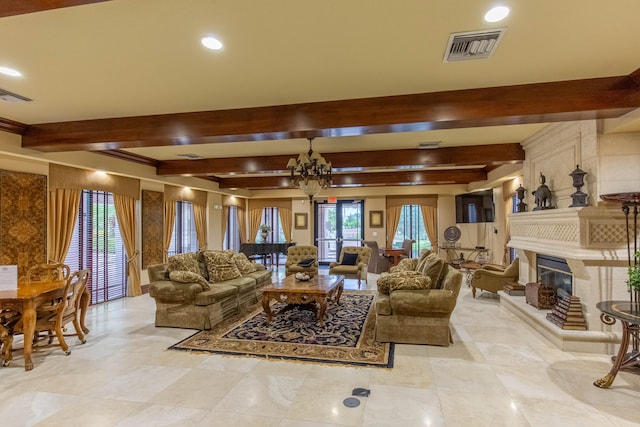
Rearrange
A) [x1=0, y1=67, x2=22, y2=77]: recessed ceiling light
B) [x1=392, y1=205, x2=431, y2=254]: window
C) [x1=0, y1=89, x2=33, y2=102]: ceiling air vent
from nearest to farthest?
[x1=0, y1=67, x2=22, y2=77]: recessed ceiling light
[x1=0, y1=89, x2=33, y2=102]: ceiling air vent
[x1=392, y1=205, x2=431, y2=254]: window

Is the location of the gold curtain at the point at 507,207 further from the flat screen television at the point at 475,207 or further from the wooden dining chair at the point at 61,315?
the wooden dining chair at the point at 61,315

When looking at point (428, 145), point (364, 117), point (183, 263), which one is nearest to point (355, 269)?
point (428, 145)

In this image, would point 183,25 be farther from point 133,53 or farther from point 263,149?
point 263,149

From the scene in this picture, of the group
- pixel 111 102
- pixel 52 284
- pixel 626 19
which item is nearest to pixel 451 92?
pixel 626 19

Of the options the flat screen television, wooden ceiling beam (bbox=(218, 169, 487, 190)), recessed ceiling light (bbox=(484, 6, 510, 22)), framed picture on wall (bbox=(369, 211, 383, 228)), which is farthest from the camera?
framed picture on wall (bbox=(369, 211, 383, 228))

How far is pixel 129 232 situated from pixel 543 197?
23.6ft

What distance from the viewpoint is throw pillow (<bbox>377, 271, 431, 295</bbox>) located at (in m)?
4.05

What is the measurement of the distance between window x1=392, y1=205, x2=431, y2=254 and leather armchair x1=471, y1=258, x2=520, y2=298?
160 inches

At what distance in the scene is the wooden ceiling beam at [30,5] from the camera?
163 cm

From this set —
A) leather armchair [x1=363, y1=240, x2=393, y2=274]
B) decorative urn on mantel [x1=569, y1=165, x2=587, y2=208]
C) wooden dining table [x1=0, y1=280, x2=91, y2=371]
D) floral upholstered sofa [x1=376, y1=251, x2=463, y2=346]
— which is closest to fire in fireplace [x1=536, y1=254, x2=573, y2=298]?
decorative urn on mantel [x1=569, y1=165, x2=587, y2=208]

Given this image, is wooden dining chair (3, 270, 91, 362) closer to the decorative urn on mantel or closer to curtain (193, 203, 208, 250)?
curtain (193, 203, 208, 250)

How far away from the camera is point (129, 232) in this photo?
6566 mm

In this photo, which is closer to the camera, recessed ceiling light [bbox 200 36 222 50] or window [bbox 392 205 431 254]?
recessed ceiling light [bbox 200 36 222 50]

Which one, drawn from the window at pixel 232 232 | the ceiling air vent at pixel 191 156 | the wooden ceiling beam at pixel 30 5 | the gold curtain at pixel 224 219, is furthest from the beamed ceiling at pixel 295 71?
the window at pixel 232 232
